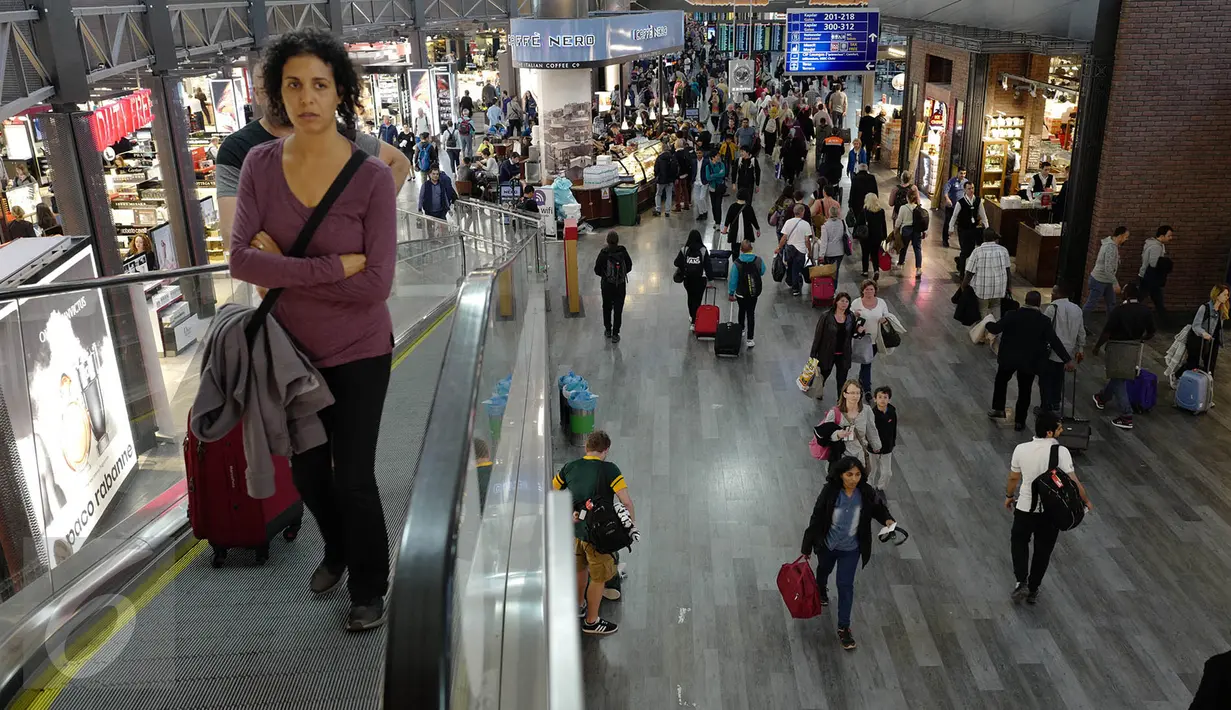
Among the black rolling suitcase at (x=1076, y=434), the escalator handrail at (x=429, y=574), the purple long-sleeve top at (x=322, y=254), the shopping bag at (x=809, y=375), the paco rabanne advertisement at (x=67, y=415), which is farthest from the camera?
the shopping bag at (x=809, y=375)

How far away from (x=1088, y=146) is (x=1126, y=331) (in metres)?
4.91

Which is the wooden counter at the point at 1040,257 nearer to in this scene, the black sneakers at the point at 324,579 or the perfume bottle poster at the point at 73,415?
the perfume bottle poster at the point at 73,415

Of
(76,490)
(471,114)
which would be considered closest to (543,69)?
(471,114)

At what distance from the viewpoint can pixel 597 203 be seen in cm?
2048

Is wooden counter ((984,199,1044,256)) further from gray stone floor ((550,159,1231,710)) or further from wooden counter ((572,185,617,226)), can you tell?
wooden counter ((572,185,617,226))

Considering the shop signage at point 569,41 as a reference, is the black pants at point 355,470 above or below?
below

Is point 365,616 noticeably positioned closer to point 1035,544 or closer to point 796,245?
point 1035,544

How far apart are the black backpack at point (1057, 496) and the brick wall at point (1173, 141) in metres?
8.16

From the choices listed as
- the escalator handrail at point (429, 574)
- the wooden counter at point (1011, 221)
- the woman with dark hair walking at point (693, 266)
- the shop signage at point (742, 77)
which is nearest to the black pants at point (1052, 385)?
the woman with dark hair walking at point (693, 266)

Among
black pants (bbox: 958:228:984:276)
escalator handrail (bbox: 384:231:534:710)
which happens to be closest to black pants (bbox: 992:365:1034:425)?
black pants (bbox: 958:228:984:276)

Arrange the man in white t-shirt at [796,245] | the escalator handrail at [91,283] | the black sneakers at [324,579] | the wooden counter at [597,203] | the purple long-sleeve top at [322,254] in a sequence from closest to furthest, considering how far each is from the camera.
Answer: the purple long-sleeve top at [322,254]
the black sneakers at [324,579]
the escalator handrail at [91,283]
the man in white t-shirt at [796,245]
the wooden counter at [597,203]

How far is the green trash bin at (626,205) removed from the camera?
67.4 feet

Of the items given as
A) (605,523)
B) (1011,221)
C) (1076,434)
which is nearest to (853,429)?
(605,523)

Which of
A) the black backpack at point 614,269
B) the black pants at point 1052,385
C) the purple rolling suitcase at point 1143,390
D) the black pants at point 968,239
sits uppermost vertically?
the black backpack at point 614,269
